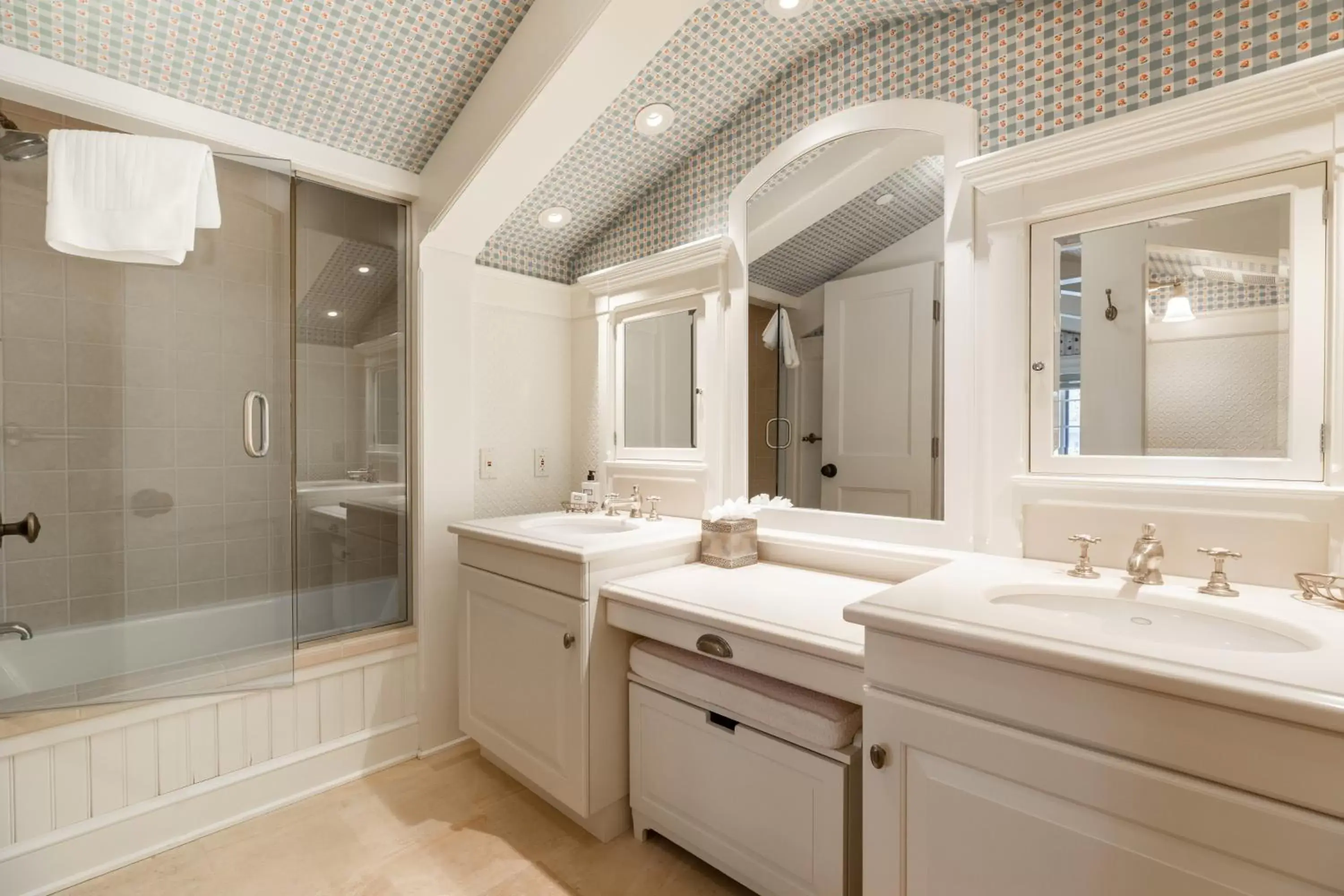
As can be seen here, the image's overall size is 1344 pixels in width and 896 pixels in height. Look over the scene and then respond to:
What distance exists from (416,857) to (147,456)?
4.50 ft

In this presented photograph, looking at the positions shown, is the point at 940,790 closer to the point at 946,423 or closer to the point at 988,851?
the point at 988,851

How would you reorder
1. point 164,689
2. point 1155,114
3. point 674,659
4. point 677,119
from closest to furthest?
1. point 1155,114
2. point 674,659
3. point 164,689
4. point 677,119

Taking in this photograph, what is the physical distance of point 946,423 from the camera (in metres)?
1.61

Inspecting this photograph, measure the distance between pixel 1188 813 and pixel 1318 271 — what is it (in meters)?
1.09

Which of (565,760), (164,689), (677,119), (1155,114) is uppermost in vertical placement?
(677,119)

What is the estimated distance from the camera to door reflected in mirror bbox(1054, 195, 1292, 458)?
124cm

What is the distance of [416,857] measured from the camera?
66.4 inches

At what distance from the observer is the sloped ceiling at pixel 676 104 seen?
1.74m

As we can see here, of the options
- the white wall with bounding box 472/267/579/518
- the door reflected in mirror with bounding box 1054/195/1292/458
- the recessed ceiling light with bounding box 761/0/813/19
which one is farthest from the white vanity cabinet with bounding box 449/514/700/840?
the recessed ceiling light with bounding box 761/0/813/19

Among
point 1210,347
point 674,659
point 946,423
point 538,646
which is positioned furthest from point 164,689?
point 1210,347

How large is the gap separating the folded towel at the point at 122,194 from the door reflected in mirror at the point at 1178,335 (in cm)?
227

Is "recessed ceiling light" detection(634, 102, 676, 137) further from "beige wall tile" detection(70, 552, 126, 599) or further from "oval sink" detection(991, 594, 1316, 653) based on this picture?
"beige wall tile" detection(70, 552, 126, 599)

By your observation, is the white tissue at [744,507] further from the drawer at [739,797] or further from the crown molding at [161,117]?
the crown molding at [161,117]

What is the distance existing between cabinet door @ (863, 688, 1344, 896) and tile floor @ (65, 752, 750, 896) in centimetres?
73
